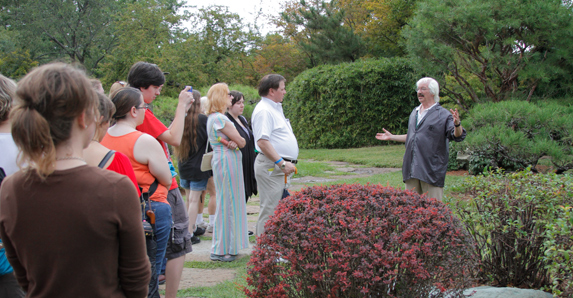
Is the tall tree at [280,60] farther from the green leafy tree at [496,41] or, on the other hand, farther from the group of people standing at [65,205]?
the group of people standing at [65,205]

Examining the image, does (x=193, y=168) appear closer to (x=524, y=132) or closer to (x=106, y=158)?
(x=106, y=158)

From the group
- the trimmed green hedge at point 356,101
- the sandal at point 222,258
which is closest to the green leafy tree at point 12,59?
the trimmed green hedge at point 356,101

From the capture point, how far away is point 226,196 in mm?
4863

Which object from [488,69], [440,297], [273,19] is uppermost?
[273,19]

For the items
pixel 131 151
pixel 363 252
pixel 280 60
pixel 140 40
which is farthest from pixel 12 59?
pixel 363 252

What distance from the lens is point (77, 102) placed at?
5.09 ft

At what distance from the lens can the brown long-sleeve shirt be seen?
1.53 metres

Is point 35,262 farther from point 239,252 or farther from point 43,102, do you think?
point 239,252

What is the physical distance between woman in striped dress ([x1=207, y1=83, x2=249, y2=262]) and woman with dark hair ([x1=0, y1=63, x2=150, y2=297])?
3215mm

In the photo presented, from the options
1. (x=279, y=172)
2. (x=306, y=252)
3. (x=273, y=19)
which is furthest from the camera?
(x=273, y=19)

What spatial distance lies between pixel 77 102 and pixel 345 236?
5.46 feet

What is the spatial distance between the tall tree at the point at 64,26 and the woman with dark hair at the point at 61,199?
33724 millimetres

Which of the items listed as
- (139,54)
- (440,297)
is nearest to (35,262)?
(440,297)

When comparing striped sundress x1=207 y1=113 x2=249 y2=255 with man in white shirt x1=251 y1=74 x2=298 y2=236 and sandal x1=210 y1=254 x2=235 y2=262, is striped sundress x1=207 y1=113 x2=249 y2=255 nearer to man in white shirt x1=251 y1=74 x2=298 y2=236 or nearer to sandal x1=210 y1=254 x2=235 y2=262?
sandal x1=210 y1=254 x2=235 y2=262
